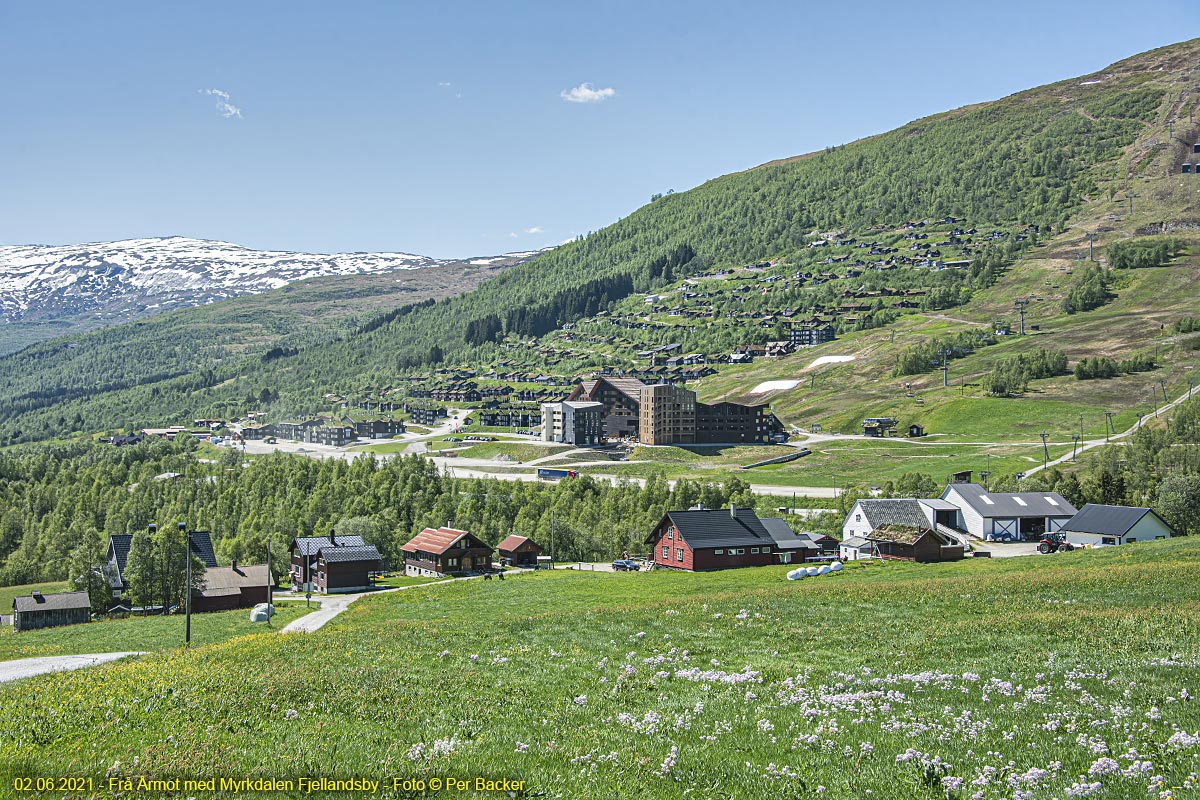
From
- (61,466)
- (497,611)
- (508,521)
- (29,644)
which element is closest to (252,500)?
(508,521)

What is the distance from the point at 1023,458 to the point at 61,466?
642ft

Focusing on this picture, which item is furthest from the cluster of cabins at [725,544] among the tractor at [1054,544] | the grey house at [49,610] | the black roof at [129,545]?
the tractor at [1054,544]

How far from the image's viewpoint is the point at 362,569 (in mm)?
86562

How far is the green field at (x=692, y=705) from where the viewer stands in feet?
44.6

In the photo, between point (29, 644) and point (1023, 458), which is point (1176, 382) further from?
point (29, 644)

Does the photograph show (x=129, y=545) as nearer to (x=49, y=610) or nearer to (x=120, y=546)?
(x=120, y=546)

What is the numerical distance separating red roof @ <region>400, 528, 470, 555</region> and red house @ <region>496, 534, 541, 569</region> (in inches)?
243

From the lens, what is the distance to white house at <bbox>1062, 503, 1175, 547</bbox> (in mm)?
80438

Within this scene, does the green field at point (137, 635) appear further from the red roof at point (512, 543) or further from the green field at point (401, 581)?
the red roof at point (512, 543)

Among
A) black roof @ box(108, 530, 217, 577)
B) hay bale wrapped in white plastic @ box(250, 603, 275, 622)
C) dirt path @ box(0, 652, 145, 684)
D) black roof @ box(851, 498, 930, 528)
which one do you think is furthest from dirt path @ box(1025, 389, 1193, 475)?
dirt path @ box(0, 652, 145, 684)

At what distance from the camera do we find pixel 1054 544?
83250 millimetres

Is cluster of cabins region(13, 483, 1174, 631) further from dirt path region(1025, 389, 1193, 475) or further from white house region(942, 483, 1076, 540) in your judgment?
dirt path region(1025, 389, 1193, 475)

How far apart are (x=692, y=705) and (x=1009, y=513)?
86.9 m

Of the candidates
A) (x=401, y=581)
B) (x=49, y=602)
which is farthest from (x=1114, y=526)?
(x=49, y=602)
